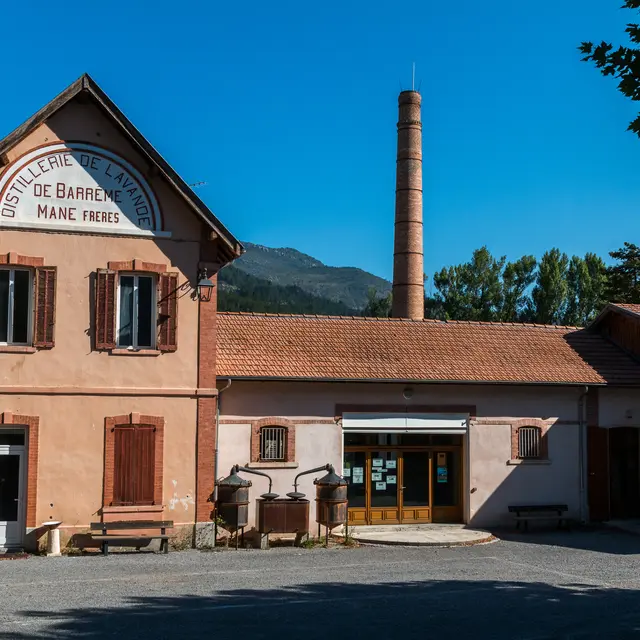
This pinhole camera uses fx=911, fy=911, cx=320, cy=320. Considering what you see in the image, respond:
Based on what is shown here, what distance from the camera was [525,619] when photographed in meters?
11.7

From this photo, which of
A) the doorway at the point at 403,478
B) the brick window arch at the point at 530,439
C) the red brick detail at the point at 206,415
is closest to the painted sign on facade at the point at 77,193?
the red brick detail at the point at 206,415

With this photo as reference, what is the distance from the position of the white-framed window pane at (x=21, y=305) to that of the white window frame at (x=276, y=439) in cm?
573

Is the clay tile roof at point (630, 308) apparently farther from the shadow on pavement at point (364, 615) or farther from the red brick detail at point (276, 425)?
the shadow on pavement at point (364, 615)

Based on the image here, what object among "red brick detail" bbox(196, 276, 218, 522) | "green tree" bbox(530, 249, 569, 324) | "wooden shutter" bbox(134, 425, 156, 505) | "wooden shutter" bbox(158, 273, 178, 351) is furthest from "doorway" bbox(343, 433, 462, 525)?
"green tree" bbox(530, 249, 569, 324)

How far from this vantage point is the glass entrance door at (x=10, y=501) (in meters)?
17.5

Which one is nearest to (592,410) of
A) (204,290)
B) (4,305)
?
(204,290)

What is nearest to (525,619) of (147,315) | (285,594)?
(285,594)

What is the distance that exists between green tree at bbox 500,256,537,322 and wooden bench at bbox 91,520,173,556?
150 feet

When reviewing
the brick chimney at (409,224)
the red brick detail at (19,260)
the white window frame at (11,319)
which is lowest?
the white window frame at (11,319)

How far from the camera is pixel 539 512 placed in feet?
72.5

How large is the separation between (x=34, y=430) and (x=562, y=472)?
1274cm

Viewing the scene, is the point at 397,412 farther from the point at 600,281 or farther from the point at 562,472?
the point at 600,281

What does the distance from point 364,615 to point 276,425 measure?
900cm

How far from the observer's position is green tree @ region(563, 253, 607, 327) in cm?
5891
